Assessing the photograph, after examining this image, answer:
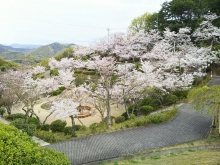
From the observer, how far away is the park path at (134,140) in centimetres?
997

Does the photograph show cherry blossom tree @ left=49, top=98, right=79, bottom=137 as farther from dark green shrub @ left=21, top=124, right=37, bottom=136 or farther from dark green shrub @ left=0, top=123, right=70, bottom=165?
dark green shrub @ left=0, top=123, right=70, bottom=165

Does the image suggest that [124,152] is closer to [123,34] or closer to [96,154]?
[96,154]

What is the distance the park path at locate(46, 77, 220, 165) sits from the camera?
9.97 metres

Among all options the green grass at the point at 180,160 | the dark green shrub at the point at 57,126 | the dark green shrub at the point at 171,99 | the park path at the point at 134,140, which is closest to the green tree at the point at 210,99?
the park path at the point at 134,140

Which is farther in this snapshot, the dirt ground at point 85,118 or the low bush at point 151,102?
the low bush at point 151,102

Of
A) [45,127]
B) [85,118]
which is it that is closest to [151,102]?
[85,118]

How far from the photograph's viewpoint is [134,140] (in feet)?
37.4

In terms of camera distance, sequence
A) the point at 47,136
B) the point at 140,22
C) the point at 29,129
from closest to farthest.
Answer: the point at 29,129 < the point at 47,136 < the point at 140,22

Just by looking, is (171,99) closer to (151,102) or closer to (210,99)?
(151,102)

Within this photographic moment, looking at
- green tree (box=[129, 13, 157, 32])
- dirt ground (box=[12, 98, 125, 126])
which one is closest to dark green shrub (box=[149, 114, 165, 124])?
dirt ground (box=[12, 98, 125, 126])

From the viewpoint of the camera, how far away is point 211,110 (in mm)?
11469

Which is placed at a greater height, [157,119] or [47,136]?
[157,119]

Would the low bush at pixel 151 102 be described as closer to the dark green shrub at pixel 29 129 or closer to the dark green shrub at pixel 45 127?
the dark green shrub at pixel 45 127

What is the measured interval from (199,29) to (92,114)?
61.9 ft
